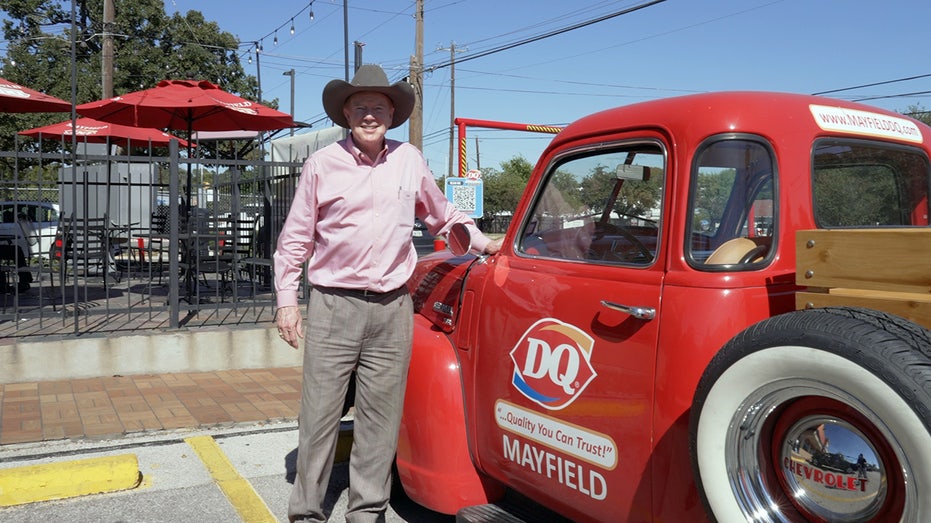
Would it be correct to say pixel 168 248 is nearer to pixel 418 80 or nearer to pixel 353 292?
pixel 353 292

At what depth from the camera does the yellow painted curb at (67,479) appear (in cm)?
389

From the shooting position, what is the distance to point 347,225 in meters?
3.26

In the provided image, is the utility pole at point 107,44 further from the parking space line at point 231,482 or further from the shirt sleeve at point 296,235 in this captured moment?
the shirt sleeve at point 296,235

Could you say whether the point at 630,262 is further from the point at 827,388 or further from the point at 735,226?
the point at 827,388

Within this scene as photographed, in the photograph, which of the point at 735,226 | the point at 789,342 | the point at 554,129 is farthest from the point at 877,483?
the point at 554,129

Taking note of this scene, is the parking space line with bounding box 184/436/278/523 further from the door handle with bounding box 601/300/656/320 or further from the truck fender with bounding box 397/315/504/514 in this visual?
the door handle with bounding box 601/300/656/320

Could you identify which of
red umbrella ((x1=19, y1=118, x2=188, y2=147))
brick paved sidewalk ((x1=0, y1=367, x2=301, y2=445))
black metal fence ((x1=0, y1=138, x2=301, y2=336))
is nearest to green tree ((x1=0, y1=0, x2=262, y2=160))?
red umbrella ((x1=19, y1=118, x2=188, y2=147))

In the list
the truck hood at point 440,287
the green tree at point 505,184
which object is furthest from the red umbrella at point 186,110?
the green tree at point 505,184

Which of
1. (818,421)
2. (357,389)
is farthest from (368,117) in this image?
(818,421)

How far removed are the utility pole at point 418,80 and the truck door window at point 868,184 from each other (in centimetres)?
1556

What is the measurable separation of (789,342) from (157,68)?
32.1m

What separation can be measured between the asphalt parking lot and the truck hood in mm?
1029

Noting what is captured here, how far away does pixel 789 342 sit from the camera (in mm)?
2000

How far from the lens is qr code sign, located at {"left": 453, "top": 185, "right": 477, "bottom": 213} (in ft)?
38.2
